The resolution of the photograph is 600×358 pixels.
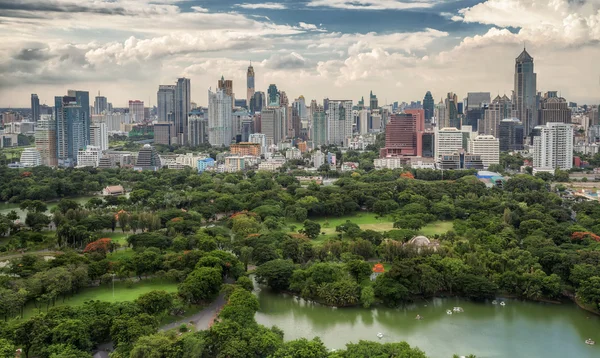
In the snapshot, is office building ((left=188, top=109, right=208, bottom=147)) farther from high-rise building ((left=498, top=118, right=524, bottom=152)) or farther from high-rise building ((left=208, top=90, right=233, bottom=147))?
high-rise building ((left=498, top=118, right=524, bottom=152))

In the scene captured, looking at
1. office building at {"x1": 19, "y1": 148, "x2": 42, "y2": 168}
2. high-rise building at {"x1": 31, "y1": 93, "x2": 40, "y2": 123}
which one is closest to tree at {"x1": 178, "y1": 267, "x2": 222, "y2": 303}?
office building at {"x1": 19, "y1": 148, "x2": 42, "y2": 168}

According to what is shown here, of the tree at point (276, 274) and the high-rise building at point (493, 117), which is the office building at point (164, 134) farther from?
the tree at point (276, 274)

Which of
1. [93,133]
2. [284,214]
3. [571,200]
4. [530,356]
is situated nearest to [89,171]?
[93,133]

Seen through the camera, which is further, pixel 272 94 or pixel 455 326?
pixel 272 94

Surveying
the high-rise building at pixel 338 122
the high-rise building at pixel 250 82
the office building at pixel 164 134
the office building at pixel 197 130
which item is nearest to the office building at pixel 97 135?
the office building at pixel 164 134

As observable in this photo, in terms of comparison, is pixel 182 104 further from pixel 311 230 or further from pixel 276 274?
pixel 276 274

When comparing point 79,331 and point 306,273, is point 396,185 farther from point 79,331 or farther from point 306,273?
point 79,331

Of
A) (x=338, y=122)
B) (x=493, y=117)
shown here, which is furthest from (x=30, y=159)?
(x=493, y=117)
